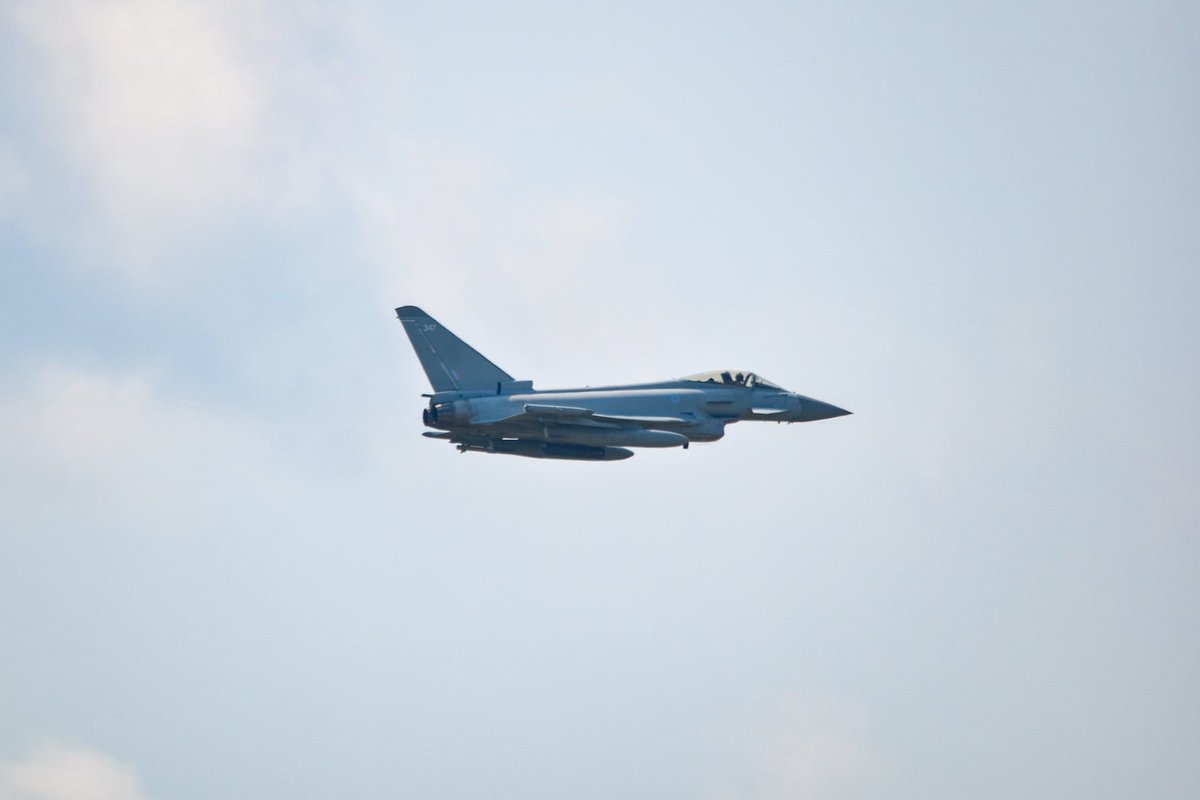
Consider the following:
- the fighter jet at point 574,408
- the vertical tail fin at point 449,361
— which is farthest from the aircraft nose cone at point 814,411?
the vertical tail fin at point 449,361

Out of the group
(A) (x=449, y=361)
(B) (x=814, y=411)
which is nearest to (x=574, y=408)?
(A) (x=449, y=361)

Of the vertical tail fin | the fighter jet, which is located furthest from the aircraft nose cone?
the vertical tail fin

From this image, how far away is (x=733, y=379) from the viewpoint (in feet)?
193

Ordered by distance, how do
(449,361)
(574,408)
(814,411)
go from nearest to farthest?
1. (574,408)
2. (449,361)
3. (814,411)

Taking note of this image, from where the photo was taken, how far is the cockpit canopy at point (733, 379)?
58.7m

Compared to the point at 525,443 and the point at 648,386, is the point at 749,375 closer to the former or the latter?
the point at 648,386

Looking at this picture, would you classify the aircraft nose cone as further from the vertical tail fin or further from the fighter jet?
the vertical tail fin

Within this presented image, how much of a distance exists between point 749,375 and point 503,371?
868 cm

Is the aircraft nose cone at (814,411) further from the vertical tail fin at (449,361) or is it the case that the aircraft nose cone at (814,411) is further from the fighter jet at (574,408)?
the vertical tail fin at (449,361)

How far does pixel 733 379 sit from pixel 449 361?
9809 millimetres

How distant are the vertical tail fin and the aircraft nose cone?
10408mm

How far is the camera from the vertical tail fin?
56.5 metres

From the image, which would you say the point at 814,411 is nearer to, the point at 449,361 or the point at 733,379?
the point at 733,379

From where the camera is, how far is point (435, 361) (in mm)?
56938
